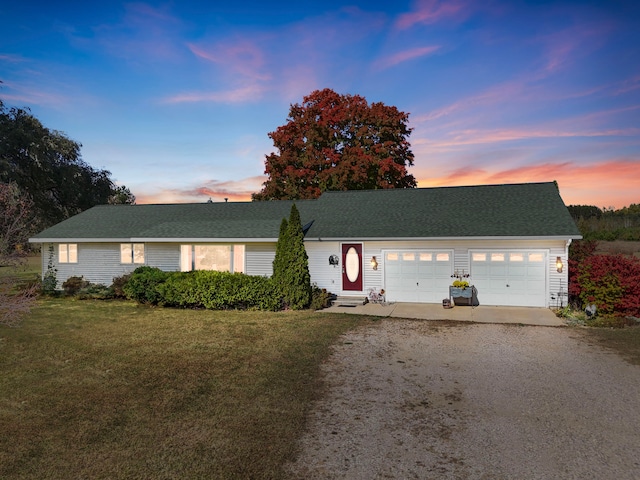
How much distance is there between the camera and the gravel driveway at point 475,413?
4.63 meters

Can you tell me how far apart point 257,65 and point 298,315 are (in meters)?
12.2

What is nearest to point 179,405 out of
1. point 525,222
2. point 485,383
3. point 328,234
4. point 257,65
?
point 485,383

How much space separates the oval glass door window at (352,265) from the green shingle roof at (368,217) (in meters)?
0.93

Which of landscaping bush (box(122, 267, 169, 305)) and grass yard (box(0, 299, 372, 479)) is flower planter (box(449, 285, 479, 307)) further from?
landscaping bush (box(122, 267, 169, 305))

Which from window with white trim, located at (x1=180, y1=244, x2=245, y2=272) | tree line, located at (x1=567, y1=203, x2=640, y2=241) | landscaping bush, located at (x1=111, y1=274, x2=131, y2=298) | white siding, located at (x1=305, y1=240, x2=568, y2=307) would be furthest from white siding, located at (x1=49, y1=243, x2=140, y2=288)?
tree line, located at (x1=567, y1=203, x2=640, y2=241)

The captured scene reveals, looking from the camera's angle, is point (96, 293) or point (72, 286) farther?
point (72, 286)

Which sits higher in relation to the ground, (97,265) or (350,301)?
(97,265)

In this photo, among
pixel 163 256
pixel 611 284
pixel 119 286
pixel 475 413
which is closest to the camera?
pixel 475 413

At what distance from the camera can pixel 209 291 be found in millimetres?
15461

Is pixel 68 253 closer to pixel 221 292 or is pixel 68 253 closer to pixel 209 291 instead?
pixel 209 291

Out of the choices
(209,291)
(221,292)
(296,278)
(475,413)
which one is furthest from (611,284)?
(209,291)

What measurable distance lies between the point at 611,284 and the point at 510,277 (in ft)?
10.5

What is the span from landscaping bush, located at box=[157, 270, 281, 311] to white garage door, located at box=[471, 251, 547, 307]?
27.0 ft

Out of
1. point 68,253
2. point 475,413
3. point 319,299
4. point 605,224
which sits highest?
point 605,224
